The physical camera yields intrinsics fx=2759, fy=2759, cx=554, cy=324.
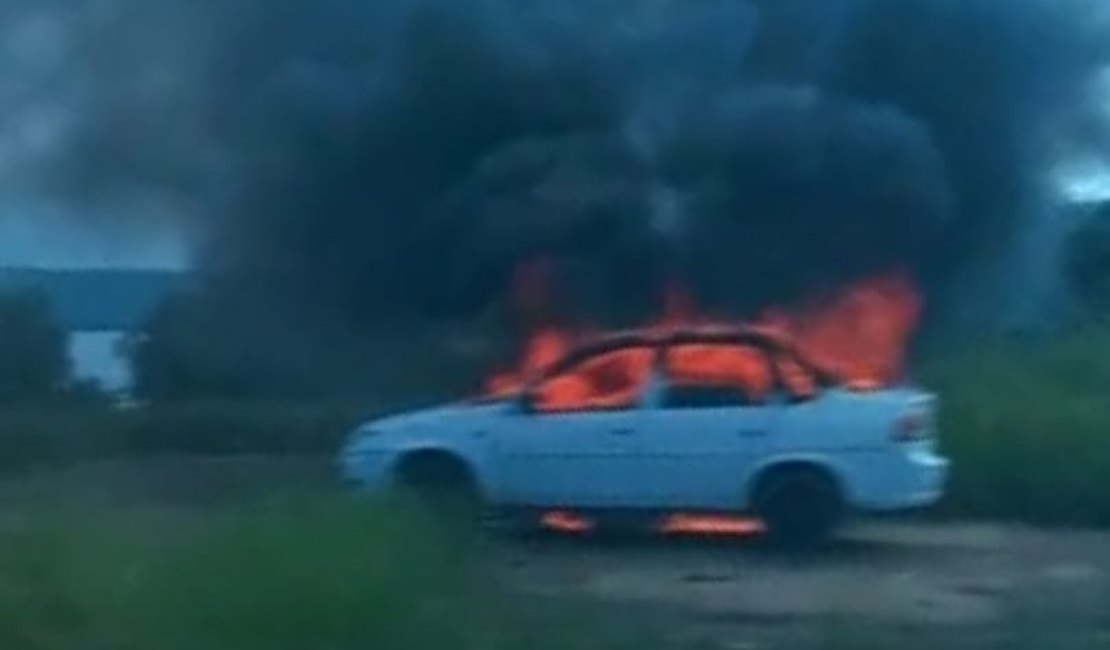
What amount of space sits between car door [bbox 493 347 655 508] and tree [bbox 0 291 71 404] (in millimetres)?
10637

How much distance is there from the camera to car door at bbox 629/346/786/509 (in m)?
17.8

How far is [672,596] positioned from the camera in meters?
15.6

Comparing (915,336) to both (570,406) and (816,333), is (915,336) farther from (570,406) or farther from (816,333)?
(570,406)

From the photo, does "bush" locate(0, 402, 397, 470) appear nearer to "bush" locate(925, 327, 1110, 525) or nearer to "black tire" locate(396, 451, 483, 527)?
"black tire" locate(396, 451, 483, 527)

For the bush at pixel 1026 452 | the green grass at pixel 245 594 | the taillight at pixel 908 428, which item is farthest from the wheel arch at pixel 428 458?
the green grass at pixel 245 594

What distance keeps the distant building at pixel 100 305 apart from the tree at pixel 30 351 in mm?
184

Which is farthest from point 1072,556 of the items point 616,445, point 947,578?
point 616,445

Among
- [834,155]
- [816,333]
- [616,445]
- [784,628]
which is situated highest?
[834,155]

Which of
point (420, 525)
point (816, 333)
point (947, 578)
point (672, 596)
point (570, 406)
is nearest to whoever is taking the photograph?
point (420, 525)

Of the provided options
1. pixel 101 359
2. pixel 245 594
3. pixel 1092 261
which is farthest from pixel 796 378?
pixel 1092 261

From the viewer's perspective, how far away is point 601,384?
1828cm

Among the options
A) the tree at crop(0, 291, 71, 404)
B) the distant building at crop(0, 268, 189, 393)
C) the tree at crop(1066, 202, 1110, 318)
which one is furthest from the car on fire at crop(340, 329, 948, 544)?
the tree at crop(1066, 202, 1110, 318)

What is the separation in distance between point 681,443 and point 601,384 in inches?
31.2

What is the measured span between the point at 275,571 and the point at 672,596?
4.74m
